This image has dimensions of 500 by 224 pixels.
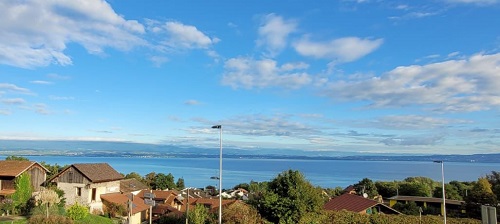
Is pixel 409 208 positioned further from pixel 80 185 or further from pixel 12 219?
pixel 12 219

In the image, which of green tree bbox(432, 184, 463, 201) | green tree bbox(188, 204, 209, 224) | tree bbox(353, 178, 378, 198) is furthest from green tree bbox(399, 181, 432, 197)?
green tree bbox(188, 204, 209, 224)

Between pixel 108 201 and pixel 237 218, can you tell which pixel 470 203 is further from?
pixel 108 201

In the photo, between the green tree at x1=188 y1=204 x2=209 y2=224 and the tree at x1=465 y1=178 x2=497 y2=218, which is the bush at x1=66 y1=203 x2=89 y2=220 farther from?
the tree at x1=465 y1=178 x2=497 y2=218

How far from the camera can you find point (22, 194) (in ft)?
108

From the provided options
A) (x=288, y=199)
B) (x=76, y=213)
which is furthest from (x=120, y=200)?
(x=288, y=199)

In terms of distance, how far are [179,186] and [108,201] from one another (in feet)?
148

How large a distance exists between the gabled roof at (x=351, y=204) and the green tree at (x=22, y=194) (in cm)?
2690

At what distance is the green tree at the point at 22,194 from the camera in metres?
32.1

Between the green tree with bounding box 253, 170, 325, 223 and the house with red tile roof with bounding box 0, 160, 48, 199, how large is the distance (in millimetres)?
25702

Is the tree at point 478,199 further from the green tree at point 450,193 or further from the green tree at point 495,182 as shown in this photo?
the green tree at point 450,193

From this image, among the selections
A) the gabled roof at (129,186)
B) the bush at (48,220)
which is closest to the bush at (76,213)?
the bush at (48,220)

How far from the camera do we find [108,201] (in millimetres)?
37625

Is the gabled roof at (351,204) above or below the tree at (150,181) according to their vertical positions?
above

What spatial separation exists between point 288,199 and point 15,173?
28048 mm
